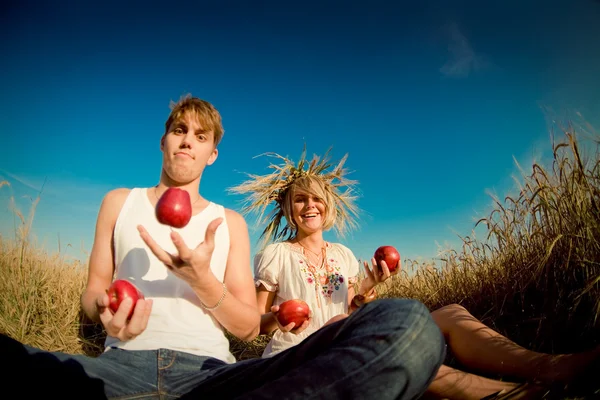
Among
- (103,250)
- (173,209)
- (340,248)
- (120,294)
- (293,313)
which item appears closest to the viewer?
(120,294)

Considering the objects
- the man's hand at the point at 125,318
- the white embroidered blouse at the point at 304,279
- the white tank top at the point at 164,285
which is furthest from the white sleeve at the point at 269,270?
the man's hand at the point at 125,318

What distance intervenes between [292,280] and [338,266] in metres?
0.59

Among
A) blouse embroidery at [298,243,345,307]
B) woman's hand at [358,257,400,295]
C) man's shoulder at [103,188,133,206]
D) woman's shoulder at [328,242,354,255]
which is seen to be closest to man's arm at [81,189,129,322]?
man's shoulder at [103,188,133,206]

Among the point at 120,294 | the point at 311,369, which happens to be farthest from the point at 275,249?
the point at 311,369

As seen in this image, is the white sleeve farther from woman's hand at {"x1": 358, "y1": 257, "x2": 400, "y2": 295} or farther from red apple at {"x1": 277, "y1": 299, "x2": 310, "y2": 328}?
woman's hand at {"x1": 358, "y1": 257, "x2": 400, "y2": 295}

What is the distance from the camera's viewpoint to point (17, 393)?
5.57 ft

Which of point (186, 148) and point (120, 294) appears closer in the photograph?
point (120, 294)

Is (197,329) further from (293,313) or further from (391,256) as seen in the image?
(391,256)

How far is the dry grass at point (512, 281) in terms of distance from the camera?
2.96 m

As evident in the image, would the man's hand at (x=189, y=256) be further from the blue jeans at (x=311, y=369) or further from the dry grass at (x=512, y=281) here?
the dry grass at (x=512, y=281)

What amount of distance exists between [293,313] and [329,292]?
777mm

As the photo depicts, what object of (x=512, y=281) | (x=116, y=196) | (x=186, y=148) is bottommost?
(x=512, y=281)

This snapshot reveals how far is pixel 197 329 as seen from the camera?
7.79ft

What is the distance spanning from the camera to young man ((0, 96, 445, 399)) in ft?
5.44
